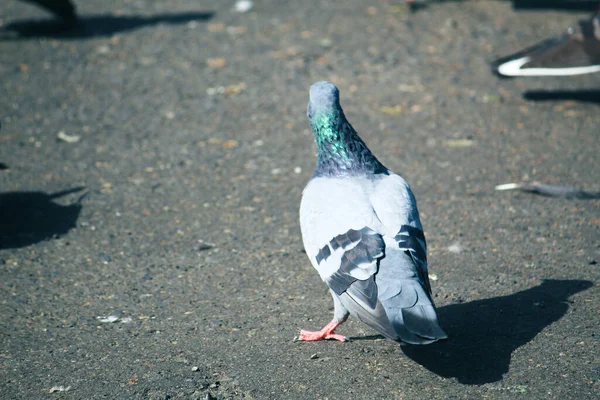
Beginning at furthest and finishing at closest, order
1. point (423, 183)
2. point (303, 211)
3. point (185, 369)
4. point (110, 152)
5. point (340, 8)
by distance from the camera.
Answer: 1. point (340, 8)
2. point (110, 152)
3. point (423, 183)
4. point (303, 211)
5. point (185, 369)

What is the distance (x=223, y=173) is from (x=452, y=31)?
3.88 meters

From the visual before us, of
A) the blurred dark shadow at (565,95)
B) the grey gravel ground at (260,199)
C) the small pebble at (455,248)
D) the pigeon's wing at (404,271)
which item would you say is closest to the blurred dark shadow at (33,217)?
the grey gravel ground at (260,199)

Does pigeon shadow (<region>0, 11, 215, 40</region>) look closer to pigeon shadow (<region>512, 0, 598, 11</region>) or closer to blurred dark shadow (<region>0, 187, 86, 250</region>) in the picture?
blurred dark shadow (<region>0, 187, 86, 250</region>)

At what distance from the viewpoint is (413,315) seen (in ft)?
9.93

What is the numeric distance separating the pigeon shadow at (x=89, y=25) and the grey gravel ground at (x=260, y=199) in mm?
43

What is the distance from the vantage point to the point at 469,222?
4988 mm

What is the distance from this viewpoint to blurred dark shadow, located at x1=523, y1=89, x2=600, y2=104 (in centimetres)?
691

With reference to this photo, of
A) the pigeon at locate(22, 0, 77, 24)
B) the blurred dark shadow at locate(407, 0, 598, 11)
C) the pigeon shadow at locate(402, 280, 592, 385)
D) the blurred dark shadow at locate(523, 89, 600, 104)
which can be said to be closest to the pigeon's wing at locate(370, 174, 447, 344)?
the pigeon shadow at locate(402, 280, 592, 385)

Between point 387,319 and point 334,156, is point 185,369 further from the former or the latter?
point 334,156


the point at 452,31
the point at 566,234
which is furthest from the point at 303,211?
the point at 452,31

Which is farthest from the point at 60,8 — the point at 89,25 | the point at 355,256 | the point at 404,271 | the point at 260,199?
the point at 404,271

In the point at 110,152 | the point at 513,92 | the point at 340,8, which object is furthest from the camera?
the point at 340,8

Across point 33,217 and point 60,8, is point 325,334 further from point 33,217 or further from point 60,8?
point 60,8

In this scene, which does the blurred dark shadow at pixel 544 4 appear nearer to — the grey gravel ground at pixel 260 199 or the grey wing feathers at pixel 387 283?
the grey gravel ground at pixel 260 199
